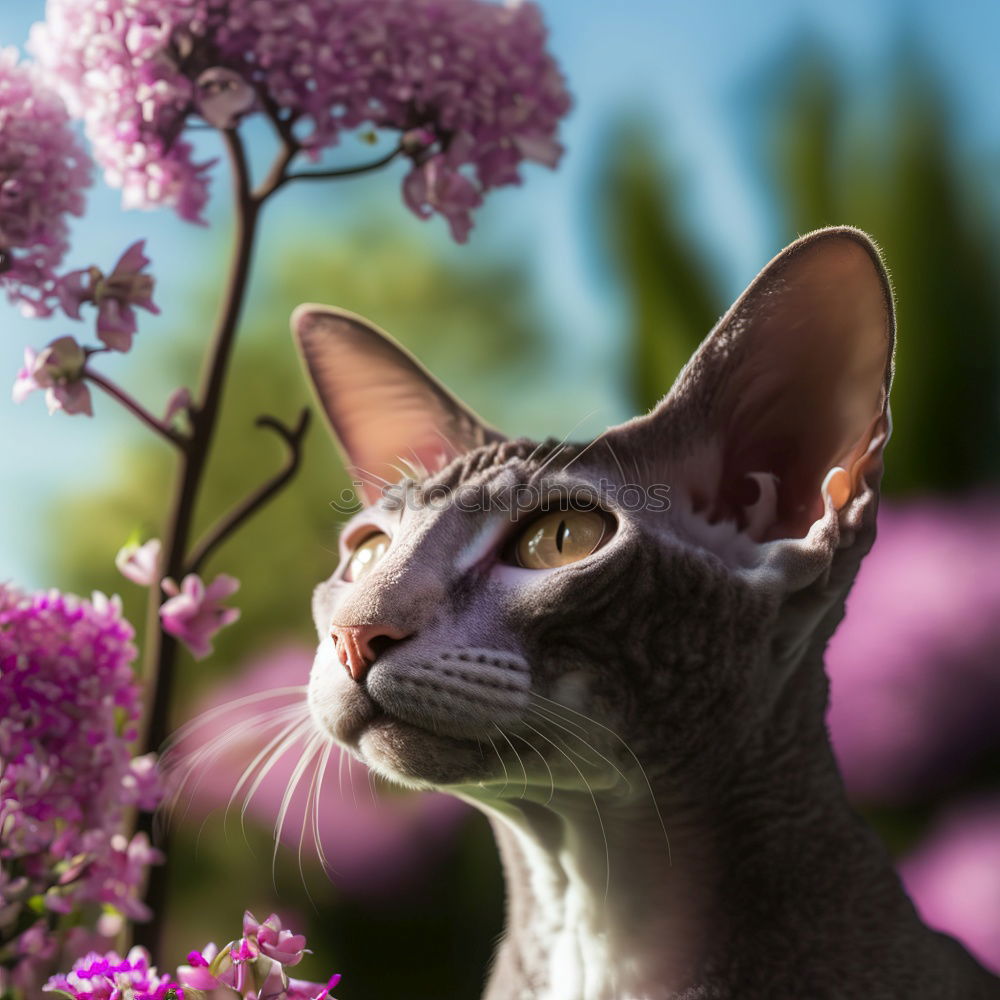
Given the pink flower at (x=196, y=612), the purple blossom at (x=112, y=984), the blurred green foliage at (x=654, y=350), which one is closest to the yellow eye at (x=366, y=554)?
the pink flower at (x=196, y=612)

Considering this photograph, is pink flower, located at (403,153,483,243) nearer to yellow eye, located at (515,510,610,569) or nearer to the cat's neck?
yellow eye, located at (515,510,610,569)

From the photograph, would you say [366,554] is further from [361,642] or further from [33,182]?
[33,182]

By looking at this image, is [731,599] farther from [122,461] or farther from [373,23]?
[122,461]

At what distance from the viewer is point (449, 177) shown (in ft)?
2.42

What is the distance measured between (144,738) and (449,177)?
0.39 meters

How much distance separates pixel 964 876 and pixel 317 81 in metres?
0.80

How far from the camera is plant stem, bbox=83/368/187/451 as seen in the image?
0.69 meters

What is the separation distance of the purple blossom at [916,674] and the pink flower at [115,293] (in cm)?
66

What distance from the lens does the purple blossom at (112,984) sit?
1.69ft

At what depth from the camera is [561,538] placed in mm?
567

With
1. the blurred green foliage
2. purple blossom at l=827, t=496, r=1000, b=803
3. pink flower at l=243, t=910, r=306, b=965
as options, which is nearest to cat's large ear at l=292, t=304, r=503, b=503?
pink flower at l=243, t=910, r=306, b=965

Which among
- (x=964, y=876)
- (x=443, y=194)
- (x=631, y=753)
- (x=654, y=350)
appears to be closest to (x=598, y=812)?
(x=631, y=753)

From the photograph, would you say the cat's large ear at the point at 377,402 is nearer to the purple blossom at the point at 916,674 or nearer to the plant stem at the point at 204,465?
the plant stem at the point at 204,465

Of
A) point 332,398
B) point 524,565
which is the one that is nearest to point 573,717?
point 524,565
